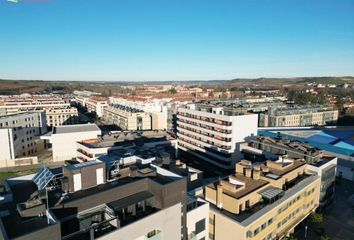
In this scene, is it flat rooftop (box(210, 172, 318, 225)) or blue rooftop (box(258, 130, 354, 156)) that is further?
blue rooftop (box(258, 130, 354, 156))

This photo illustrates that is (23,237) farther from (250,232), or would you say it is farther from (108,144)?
(108,144)

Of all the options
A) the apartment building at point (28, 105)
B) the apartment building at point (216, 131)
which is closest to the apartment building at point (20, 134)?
the apartment building at point (28, 105)

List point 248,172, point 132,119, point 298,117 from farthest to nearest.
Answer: point 298,117, point 132,119, point 248,172

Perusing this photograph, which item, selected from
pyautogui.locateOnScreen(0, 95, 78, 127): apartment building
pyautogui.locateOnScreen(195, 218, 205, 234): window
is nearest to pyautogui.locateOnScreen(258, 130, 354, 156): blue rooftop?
pyautogui.locateOnScreen(195, 218, 205, 234): window

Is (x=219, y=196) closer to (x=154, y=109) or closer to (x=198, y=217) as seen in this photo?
(x=198, y=217)

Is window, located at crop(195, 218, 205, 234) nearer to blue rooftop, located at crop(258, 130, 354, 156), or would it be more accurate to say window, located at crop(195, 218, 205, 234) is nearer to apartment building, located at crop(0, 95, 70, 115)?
blue rooftop, located at crop(258, 130, 354, 156)

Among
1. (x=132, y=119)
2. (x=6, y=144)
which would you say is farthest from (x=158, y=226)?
(x=132, y=119)
